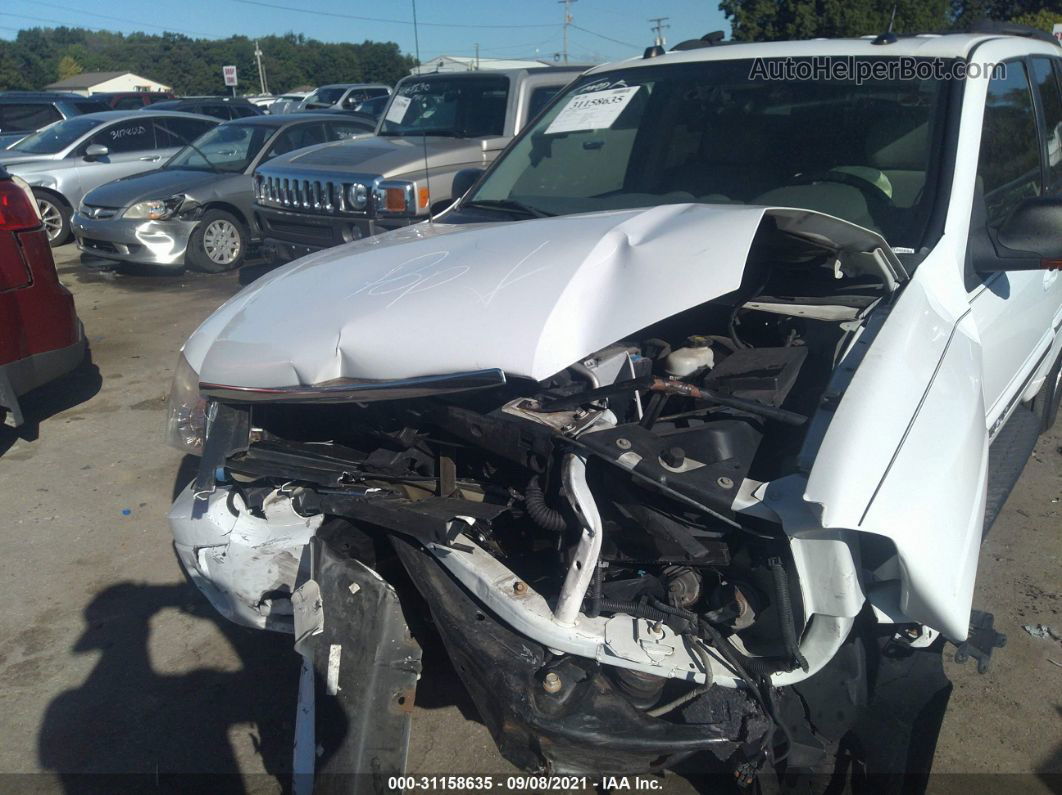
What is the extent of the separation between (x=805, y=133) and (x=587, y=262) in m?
1.57

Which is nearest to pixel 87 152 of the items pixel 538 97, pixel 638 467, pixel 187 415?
pixel 538 97

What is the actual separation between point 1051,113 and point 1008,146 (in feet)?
2.67

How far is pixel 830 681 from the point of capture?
197cm

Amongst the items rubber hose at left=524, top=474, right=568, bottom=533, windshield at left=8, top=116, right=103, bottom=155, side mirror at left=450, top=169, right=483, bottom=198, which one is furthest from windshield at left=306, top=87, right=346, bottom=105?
rubber hose at left=524, top=474, right=568, bottom=533

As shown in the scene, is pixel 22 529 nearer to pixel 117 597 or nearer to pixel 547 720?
pixel 117 597

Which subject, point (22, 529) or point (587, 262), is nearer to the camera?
point (587, 262)

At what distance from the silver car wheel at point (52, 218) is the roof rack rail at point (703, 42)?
9223 millimetres

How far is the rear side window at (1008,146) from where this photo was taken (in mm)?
2941

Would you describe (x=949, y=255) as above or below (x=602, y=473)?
above

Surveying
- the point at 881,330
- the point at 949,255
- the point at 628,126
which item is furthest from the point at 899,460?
the point at 628,126

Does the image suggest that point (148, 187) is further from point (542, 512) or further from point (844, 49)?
point (542, 512)

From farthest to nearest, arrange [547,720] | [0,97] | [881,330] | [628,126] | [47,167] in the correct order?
1. [0,97]
2. [47,167]
3. [628,126]
4. [881,330]
5. [547,720]

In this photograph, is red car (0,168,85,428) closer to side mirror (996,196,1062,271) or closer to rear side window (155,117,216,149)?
side mirror (996,196,1062,271)

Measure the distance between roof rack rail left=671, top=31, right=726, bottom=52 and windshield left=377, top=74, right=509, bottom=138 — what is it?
3337 millimetres
